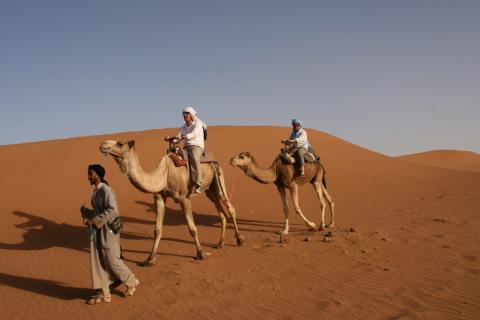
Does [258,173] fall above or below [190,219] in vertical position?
above

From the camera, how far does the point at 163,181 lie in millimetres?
7383

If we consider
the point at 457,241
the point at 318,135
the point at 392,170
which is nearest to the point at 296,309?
the point at 457,241

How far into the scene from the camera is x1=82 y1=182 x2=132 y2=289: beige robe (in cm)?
561

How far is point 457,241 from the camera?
8445mm

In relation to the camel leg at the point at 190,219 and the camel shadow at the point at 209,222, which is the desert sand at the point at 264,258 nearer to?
the camel shadow at the point at 209,222

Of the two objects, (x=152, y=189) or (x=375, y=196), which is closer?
(x=152, y=189)

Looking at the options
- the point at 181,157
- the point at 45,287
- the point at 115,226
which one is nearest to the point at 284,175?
the point at 181,157

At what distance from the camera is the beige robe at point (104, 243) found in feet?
18.4

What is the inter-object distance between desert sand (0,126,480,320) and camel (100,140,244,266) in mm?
736

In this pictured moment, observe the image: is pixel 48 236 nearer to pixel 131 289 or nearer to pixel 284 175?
pixel 131 289

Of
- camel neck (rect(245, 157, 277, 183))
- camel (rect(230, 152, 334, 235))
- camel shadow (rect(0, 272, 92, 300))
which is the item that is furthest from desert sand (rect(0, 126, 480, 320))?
camel neck (rect(245, 157, 277, 183))

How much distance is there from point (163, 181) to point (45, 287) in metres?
2.63

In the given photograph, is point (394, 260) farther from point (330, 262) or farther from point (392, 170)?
point (392, 170)

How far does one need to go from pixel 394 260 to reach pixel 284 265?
1.96 m
